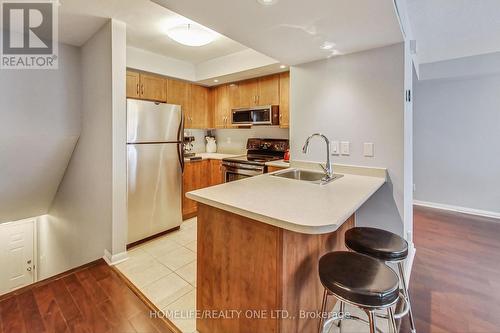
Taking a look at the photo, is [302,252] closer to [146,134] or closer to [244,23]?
[244,23]

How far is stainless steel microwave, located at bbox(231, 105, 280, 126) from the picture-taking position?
3.51 meters

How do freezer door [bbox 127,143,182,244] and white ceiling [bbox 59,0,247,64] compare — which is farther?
freezer door [bbox 127,143,182,244]

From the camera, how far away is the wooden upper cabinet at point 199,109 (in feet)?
13.6

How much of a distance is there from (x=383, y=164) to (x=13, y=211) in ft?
16.8

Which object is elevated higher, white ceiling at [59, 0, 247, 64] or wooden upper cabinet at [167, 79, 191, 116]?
white ceiling at [59, 0, 247, 64]

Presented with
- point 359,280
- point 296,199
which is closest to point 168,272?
point 296,199

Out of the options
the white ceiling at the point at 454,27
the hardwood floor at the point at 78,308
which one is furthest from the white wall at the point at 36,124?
the white ceiling at the point at 454,27

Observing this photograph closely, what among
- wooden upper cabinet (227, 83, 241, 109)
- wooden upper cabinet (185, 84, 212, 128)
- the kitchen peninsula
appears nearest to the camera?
the kitchen peninsula

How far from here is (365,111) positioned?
2.15m

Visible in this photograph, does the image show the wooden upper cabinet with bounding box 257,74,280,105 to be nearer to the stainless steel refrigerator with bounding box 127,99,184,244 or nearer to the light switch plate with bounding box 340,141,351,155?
the stainless steel refrigerator with bounding box 127,99,184,244

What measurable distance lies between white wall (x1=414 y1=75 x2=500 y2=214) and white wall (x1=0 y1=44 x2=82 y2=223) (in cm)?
563

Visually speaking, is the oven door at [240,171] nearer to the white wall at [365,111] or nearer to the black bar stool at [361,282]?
the white wall at [365,111]

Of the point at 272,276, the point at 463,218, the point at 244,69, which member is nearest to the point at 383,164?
the point at 272,276

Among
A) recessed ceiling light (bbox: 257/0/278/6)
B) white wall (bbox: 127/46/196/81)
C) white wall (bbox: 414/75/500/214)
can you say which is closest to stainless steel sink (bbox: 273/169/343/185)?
recessed ceiling light (bbox: 257/0/278/6)
